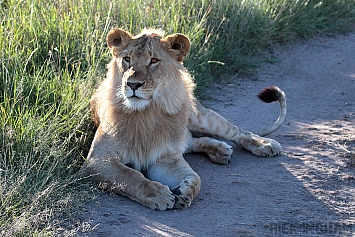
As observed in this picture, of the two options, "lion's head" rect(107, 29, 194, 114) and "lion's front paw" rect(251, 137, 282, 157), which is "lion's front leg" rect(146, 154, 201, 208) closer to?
"lion's head" rect(107, 29, 194, 114)

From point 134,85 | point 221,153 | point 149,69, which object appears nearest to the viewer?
point 134,85

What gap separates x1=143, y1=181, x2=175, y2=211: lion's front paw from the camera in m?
3.53

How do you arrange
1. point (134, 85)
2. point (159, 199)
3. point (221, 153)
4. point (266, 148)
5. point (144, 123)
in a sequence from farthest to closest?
point (266, 148) → point (221, 153) → point (144, 123) → point (134, 85) → point (159, 199)

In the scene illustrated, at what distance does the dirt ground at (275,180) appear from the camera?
3.38 meters

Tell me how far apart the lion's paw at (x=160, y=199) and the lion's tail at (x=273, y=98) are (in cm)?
142

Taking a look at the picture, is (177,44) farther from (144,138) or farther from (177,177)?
(177,177)

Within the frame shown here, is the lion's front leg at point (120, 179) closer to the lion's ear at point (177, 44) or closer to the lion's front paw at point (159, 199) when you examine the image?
the lion's front paw at point (159, 199)

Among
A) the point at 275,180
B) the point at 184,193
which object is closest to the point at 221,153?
the point at 275,180

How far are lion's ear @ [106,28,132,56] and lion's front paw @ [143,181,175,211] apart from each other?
93cm

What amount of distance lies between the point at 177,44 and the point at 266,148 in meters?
1.06

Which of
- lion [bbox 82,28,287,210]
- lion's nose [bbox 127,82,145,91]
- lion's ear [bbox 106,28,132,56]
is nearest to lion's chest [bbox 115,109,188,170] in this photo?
lion [bbox 82,28,287,210]

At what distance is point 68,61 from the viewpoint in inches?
195

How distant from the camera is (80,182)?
3.77 m

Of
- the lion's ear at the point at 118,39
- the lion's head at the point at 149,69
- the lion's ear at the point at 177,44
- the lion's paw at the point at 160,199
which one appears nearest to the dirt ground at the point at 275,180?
the lion's paw at the point at 160,199
